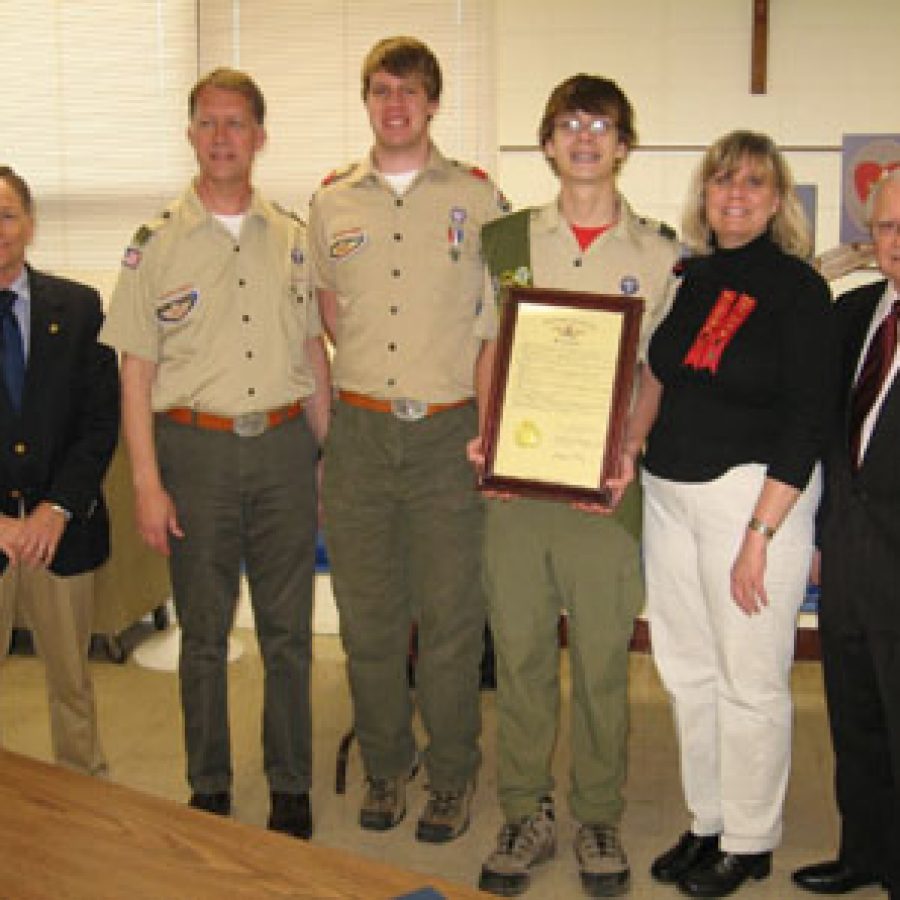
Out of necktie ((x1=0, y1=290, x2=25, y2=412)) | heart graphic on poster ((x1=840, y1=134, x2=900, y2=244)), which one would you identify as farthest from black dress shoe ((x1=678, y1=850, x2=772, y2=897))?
heart graphic on poster ((x1=840, y1=134, x2=900, y2=244))

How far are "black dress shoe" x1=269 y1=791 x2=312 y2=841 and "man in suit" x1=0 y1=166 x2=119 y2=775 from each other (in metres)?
0.52

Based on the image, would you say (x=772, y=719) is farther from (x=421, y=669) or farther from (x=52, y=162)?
(x=52, y=162)

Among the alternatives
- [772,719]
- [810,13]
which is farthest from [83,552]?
[810,13]

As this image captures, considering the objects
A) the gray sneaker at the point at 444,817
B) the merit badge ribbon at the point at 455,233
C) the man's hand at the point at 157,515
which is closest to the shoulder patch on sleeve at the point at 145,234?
the man's hand at the point at 157,515

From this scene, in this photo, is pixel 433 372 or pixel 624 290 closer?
pixel 624 290

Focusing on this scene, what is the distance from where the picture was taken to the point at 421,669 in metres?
2.70

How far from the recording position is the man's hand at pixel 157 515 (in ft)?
8.41

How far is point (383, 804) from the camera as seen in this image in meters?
2.80

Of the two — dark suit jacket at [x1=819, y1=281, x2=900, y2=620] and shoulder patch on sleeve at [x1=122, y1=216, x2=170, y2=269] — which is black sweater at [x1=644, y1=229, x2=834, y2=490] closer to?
dark suit jacket at [x1=819, y1=281, x2=900, y2=620]

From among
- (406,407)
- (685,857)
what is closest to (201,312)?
(406,407)

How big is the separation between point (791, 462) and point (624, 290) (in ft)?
1.57

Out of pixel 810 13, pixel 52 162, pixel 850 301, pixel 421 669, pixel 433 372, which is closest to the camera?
pixel 850 301

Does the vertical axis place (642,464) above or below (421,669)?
above

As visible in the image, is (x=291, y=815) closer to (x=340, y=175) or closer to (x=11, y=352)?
(x=11, y=352)
